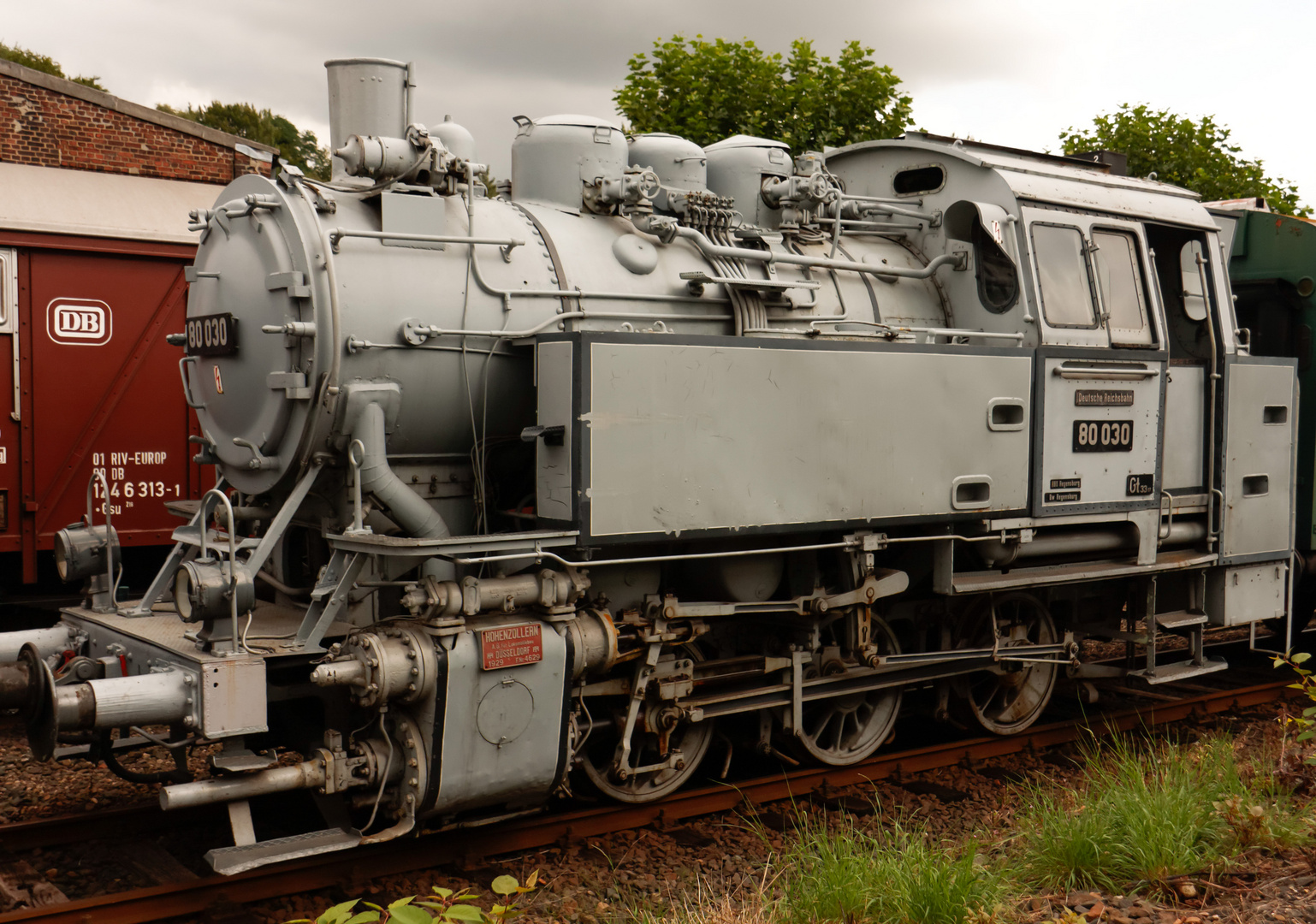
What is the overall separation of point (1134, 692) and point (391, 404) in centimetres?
605

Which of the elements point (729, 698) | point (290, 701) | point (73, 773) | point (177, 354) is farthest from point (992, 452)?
point (177, 354)

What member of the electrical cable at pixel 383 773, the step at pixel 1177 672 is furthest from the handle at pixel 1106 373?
the electrical cable at pixel 383 773

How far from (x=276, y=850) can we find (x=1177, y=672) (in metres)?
5.61

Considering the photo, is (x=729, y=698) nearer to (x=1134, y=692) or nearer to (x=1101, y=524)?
(x=1101, y=524)

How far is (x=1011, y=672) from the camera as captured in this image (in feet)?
23.1

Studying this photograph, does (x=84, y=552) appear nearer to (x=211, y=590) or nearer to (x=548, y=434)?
(x=211, y=590)

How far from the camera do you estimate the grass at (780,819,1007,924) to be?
4047mm

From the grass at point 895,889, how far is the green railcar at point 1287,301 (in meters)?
5.45

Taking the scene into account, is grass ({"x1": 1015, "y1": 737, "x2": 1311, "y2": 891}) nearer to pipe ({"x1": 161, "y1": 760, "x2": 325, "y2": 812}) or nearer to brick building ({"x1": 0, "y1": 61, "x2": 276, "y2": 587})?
pipe ({"x1": 161, "y1": 760, "x2": 325, "y2": 812})

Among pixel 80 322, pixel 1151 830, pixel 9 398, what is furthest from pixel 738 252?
pixel 9 398

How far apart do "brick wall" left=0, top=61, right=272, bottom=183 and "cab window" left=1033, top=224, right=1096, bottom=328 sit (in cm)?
1082

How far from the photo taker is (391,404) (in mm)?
5086

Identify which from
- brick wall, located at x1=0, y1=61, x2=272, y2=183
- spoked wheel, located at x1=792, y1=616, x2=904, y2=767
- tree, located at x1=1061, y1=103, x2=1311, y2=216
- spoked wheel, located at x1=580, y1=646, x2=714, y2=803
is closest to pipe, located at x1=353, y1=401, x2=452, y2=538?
spoked wheel, located at x1=580, y1=646, x2=714, y2=803

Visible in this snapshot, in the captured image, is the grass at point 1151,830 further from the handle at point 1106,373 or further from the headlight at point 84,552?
the headlight at point 84,552
